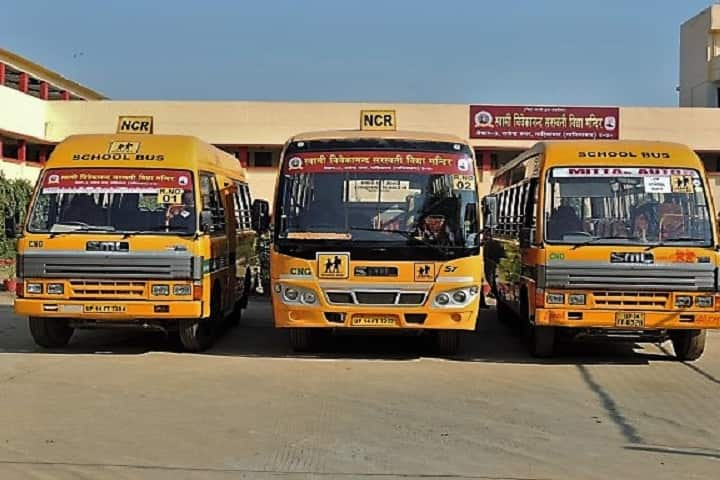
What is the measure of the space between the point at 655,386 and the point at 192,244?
5419 millimetres

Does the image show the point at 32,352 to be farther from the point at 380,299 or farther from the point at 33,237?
the point at 380,299

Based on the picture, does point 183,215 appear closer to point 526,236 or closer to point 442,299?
point 442,299

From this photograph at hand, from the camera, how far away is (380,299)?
10.5 m

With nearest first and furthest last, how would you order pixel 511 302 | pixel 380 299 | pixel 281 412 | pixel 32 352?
pixel 281 412, pixel 380 299, pixel 32 352, pixel 511 302

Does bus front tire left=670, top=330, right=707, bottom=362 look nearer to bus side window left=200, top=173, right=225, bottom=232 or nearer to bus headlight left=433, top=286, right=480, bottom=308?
bus headlight left=433, top=286, right=480, bottom=308

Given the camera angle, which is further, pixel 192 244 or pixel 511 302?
pixel 511 302

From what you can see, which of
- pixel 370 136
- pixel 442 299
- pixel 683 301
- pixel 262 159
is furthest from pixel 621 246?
pixel 262 159

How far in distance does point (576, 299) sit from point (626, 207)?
1263 millimetres

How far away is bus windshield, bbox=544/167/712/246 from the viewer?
35.0ft

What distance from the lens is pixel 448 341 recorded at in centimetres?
1132

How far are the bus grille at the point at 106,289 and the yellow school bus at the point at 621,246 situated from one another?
429cm

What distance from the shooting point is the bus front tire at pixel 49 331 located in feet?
37.9

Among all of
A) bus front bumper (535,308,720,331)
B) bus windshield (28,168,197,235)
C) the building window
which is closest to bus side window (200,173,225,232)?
bus windshield (28,168,197,235)

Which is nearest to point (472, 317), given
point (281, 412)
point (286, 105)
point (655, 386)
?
point (655, 386)
